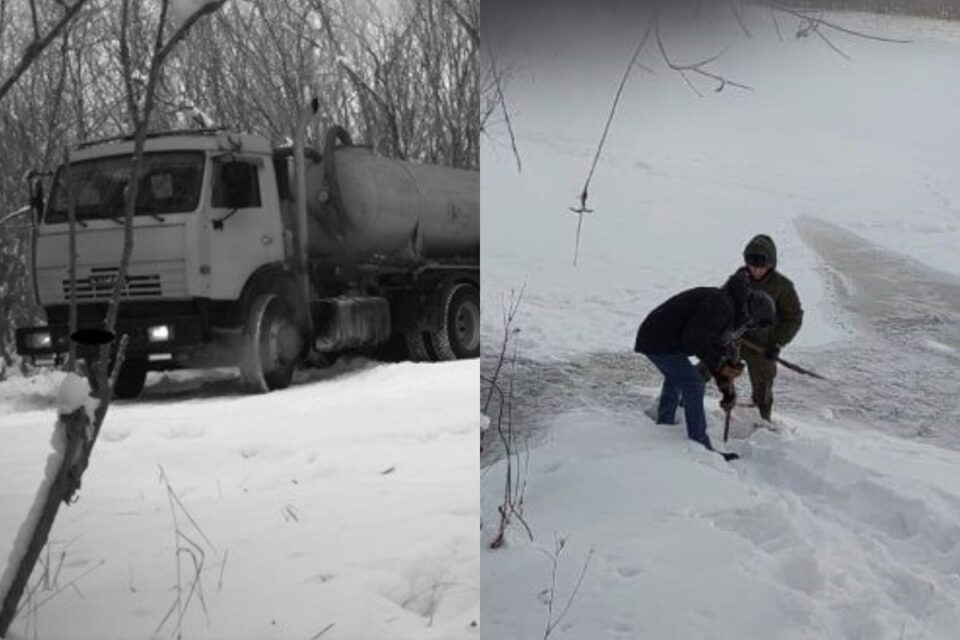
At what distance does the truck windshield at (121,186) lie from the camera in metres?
1.84

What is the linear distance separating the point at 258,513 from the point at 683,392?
80 cm

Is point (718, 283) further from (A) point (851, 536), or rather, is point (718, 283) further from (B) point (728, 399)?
(A) point (851, 536)

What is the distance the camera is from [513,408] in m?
1.65

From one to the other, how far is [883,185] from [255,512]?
122cm

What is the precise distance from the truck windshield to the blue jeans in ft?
3.04

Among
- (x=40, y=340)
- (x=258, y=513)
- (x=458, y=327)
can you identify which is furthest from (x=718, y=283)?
(x=40, y=340)

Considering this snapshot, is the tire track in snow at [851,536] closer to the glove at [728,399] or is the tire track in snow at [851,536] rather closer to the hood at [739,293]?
the glove at [728,399]

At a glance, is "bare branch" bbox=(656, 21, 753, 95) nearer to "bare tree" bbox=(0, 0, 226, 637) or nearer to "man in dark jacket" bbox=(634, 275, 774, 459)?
"man in dark jacket" bbox=(634, 275, 774, 459)

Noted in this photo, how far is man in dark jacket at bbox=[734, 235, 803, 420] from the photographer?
1.56 meters

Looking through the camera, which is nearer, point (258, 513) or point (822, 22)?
point (822, 22)

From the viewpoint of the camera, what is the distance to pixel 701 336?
157 centimetres

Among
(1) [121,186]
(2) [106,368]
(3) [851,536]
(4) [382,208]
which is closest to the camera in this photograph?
(3) [851,536]

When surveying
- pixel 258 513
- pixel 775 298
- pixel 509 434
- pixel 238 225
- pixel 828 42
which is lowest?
pixel 258 513

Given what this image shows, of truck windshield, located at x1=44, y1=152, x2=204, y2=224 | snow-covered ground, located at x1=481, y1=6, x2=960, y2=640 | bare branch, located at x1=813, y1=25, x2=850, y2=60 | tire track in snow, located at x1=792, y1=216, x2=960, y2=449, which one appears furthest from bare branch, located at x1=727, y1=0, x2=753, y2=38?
truck windshield, located at x1=44, y1=152, x2=204, y2=224
